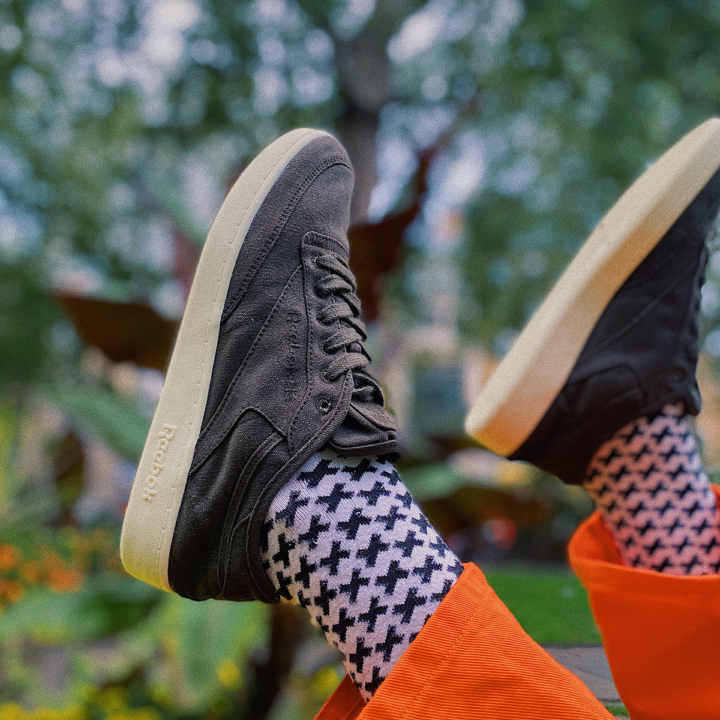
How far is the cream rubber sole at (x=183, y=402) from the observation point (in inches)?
25.9

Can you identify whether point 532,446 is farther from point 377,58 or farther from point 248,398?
point 377,58

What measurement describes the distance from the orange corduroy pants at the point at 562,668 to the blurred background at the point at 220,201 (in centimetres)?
105

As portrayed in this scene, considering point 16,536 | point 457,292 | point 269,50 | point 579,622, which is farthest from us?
point 457,292

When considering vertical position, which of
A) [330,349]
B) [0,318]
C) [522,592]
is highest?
[330,349]

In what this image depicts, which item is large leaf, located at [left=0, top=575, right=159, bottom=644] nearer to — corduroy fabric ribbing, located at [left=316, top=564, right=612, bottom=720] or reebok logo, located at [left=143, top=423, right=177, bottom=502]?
reebok logo, located at [left=143, top=423, right=177, bottom=502]

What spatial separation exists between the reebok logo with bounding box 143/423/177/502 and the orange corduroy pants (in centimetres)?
27

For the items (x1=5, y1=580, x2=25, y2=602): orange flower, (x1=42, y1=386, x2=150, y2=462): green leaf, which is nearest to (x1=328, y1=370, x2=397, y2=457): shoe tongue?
(x1=42, y1=386, x2=150, y2=462): green leaf

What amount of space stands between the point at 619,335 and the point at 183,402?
52 cm

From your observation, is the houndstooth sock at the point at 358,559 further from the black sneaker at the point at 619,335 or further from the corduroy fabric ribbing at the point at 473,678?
the black sneaker at the point at 619,335

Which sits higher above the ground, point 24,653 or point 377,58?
point 377,58

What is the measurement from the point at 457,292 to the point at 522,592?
16.2 feet

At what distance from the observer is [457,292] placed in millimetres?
6160

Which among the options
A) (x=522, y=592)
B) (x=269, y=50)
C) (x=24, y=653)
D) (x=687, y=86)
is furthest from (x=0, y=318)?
(x=687, y=86)

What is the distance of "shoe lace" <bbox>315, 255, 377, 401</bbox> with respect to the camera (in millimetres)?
702
